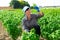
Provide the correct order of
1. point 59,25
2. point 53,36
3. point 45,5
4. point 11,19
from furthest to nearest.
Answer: point 45,5
point 11,19
point 59,25
point 53,36

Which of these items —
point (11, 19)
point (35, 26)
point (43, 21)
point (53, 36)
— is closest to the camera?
point (53, 36)

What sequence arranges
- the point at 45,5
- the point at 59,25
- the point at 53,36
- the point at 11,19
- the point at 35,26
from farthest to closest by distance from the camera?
1. the point at 45,5
2. the point at 11,19
3. the point at 35,26
4. the point at 59,25
5. the point at 53,36

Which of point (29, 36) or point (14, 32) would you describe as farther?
point (14, 32)

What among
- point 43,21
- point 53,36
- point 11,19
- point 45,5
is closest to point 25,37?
point 53,36

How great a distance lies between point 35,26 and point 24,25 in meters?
0.33

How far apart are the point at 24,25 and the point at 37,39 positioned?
1053 mm

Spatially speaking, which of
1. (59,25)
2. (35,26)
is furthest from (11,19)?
(59,25)

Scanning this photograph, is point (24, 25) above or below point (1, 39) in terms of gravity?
above

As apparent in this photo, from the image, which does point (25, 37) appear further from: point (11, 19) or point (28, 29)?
point (11, 19)

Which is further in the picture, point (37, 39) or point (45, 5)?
point (45, 5)

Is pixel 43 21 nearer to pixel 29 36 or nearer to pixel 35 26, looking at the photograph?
pixel 35 26

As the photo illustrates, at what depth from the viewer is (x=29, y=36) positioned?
8602 millimetres

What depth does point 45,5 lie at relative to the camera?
41.8 m

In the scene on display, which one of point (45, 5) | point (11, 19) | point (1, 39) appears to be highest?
point (11, 19)
